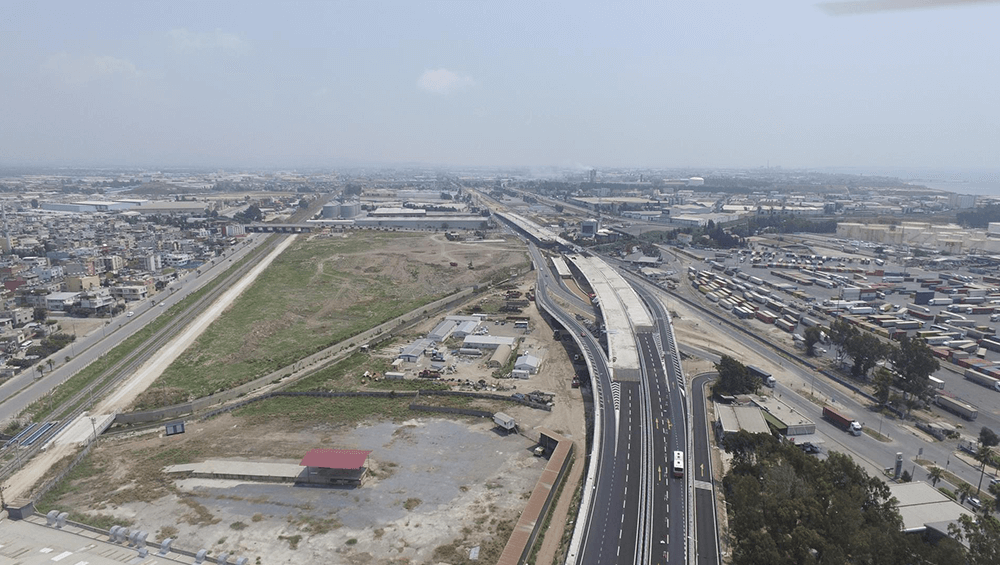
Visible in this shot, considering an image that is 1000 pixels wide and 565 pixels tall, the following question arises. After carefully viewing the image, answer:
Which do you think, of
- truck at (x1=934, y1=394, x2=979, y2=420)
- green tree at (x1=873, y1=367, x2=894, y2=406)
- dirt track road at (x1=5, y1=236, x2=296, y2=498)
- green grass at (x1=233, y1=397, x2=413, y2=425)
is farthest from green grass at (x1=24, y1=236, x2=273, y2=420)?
truck at (x1=934, y1=394, x2=979, y2=420)

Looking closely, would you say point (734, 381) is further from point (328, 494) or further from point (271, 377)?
point (271, 377)

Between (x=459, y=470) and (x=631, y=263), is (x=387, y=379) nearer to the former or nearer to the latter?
(x=459, y=470)

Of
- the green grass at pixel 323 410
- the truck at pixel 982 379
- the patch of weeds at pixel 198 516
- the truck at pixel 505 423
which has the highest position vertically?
the truck at pixel 982 379

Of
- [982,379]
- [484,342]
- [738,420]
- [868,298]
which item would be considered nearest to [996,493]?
[738,420]

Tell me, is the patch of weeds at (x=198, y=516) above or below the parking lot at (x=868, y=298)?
below

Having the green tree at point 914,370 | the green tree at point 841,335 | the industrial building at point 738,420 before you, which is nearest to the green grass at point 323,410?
the industrial building at point 738,420

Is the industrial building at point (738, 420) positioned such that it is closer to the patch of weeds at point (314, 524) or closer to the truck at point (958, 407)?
the truck at point (958, 407)

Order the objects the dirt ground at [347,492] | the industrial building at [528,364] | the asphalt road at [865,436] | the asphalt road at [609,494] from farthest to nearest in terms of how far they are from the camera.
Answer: the industrial building at [528,364], the asphalt road at [865,436], the dirt ground at [347,492], the asphalt road at [609,494]
